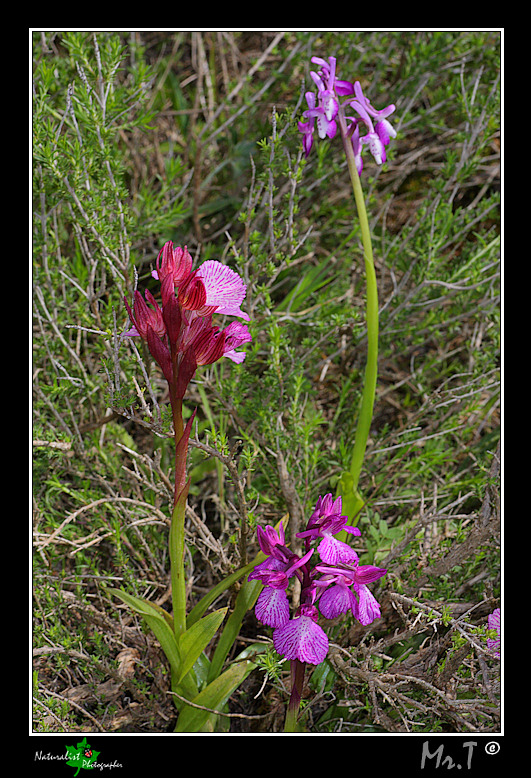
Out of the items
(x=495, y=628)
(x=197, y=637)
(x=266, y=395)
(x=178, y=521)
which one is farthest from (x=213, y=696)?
(x=266, y=395)

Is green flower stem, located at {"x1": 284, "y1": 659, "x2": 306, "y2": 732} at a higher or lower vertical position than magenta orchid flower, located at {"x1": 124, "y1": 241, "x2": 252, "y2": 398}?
lower

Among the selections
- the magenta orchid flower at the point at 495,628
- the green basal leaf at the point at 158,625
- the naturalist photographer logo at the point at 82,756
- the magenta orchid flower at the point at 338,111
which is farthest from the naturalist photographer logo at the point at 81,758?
the magenta orchid flower at the point at 338,111

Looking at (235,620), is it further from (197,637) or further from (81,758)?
(81,758)

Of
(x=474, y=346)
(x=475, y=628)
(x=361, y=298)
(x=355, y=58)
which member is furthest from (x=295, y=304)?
(x=475, y=628)

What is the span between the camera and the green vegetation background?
62.2 inches

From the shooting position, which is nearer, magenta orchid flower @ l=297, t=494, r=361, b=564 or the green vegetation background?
magenta orchid flower @ l=297, t=494, r=361, b=564

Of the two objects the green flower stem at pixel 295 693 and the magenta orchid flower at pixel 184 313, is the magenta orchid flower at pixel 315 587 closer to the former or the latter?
the green flower stem at pixel 295 693

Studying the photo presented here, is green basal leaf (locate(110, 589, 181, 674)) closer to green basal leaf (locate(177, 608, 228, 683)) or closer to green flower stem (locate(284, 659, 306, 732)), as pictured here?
green basal leaf (locate(177, 608, 228, 683))

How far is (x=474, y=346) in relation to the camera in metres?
2.20

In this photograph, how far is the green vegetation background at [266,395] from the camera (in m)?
1.58

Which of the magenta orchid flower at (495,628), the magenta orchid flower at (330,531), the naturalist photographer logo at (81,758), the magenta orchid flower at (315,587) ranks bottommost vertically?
the naturalist photographer logo at (81,758)

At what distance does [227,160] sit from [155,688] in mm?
1812

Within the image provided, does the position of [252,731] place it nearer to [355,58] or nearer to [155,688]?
[155,688]

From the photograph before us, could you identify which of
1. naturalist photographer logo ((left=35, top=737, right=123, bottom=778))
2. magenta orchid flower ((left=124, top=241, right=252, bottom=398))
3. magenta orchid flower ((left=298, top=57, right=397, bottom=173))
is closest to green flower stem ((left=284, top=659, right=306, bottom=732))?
naturalist photographer logo ((left=35, top=737, right=123, bottom=778))
